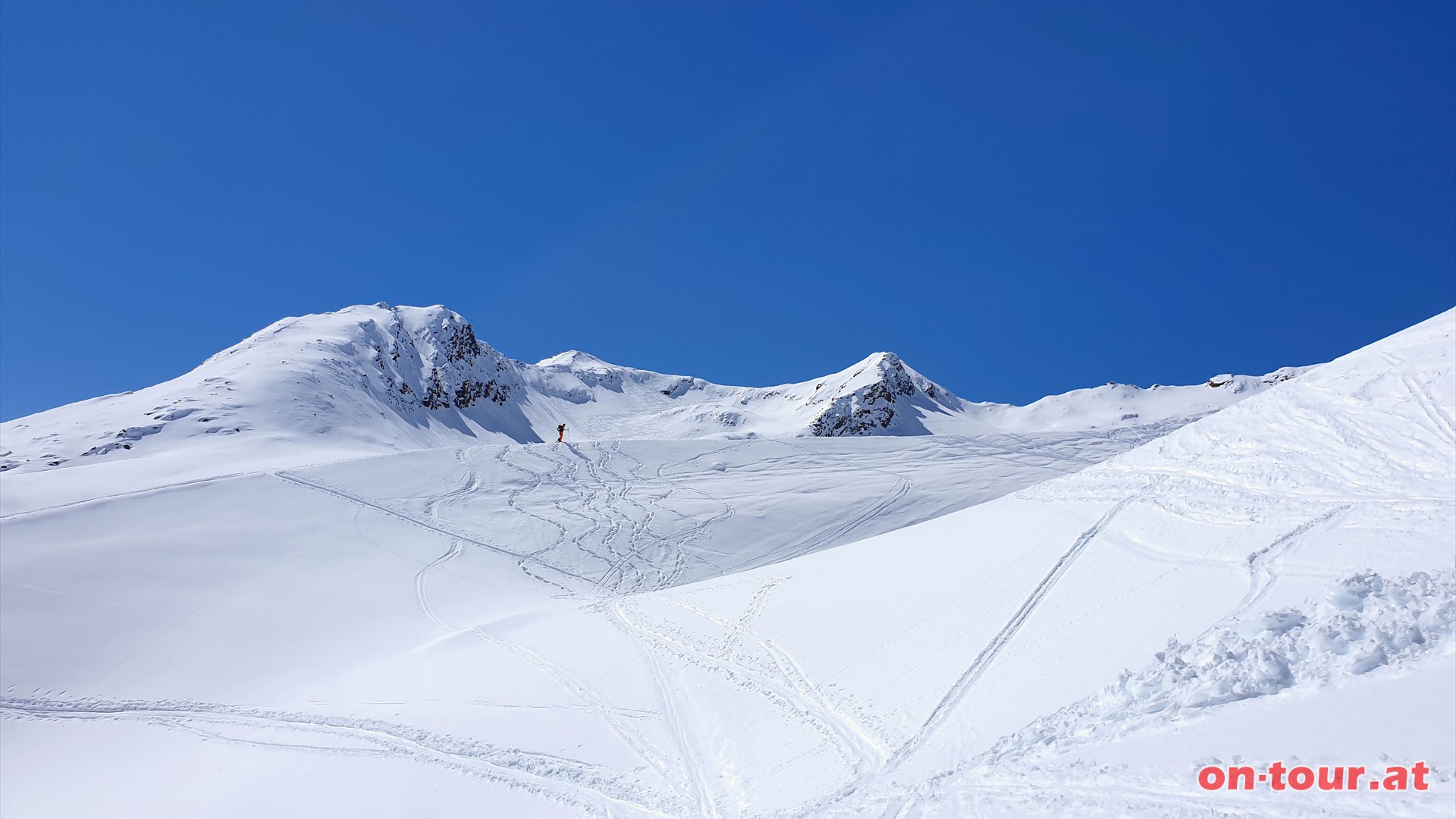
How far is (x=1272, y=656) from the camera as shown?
620 cm

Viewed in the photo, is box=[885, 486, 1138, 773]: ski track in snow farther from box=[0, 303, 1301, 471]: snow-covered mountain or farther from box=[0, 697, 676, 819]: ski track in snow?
box=[0, 303, 1301, 471]: snow-covered mountain

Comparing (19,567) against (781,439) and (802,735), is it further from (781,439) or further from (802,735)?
(781,439)

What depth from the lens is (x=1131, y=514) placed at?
1162 centimetres

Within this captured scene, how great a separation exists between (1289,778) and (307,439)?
148ft

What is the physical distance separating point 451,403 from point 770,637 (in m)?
71.0

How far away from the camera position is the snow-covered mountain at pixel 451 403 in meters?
41.7

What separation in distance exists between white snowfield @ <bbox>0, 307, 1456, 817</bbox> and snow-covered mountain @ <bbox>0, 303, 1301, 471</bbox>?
19604 mm

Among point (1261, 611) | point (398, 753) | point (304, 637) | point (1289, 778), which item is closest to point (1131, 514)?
point (1261, 611)

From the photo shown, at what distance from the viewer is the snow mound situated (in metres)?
5.80

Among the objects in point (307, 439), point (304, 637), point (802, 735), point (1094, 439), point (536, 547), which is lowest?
point (802, 735)
